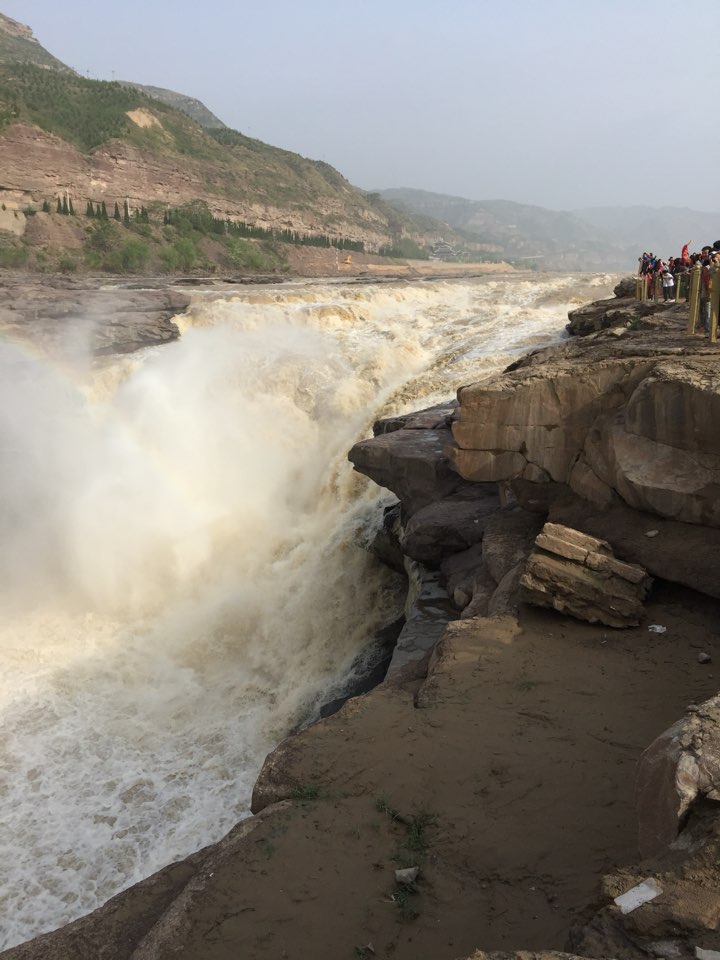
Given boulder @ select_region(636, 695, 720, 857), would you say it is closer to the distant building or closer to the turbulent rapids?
the turbulent rapids

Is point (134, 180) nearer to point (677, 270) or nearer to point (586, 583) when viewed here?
point (677, 270)

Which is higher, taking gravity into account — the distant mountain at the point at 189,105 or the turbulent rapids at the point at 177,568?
the distant mountain at the point at 189,105

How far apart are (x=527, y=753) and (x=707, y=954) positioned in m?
2.34

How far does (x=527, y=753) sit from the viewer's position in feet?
15.6

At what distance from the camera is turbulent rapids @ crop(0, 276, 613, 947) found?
23.7ft

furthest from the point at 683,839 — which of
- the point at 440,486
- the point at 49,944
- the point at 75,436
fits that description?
the point at 75,436

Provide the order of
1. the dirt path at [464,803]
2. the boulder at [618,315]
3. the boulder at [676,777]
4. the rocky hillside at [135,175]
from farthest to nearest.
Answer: the rocky hillside at [135,175], the boulder at [618,315], the dirt path at [464,803], the boulder at [676,777]

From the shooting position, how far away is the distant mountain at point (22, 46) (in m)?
75.6

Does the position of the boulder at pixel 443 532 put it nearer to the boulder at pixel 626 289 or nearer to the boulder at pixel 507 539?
the boulder at pixel 507 539

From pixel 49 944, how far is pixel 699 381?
252 inches

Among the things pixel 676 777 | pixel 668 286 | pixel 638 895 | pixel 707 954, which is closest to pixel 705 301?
pixel 668 286

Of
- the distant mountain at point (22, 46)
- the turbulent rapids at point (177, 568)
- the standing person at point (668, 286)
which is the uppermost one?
the distant mountain at point (22, 46)

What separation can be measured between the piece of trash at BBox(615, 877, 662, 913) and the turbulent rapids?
496cm

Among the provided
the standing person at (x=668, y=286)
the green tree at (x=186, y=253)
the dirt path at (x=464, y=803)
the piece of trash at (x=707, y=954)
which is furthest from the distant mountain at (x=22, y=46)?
the piece of trash at (x=707, y=954)
